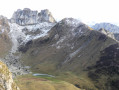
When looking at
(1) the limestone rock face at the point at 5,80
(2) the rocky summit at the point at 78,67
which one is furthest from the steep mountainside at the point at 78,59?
(1) the limestone rock face at the point at 5,80

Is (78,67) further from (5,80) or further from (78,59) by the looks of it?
(5,80)

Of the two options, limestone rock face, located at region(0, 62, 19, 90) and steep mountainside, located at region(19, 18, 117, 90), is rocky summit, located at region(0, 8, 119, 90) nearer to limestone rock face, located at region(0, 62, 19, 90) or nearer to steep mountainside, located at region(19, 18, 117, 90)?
steep mountainside, located at region(19, 18, 117, 90)

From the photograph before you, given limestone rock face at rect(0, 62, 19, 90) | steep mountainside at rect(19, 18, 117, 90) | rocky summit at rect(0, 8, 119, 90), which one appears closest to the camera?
limestone rock face at rect(0, 62, 19, 90)

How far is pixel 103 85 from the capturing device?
103 metres

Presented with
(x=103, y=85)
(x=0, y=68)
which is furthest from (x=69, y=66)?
(x=0, y=68)

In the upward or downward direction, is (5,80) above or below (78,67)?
above

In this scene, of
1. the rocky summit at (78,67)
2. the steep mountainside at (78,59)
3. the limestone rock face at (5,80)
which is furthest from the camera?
the steep mountainside at (78,59)

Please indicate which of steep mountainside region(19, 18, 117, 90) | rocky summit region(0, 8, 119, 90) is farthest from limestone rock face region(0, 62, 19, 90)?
steep mountainside region(19, 18, 117, 90)

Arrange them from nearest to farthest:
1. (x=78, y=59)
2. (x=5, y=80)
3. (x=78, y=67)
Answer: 1. (x=5, y=80)
2. (x=78, y=67)
3. (x=78, y=59)

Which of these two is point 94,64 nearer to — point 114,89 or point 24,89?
point 114,89

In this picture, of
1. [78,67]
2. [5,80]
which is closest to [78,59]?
[78,67]

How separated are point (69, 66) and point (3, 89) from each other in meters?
116

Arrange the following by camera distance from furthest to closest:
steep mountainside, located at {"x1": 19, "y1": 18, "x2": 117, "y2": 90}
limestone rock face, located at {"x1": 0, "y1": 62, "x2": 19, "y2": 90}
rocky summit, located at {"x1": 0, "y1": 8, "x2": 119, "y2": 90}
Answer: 1. steep mountainside, located at {"x1": 19, "y1": 18, "x2": 117, "y2": 90}
2. rocky summit, located at {"x1": 0, "y1": 8, "x2": 119, "y2": 90}
3. limestone rock face, located at {"x1": 0, "y1": 62, "x2": 19, "y2": 90}

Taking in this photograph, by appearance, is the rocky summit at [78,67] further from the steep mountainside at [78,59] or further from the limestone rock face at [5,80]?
the limestone rock face at [5,80]
